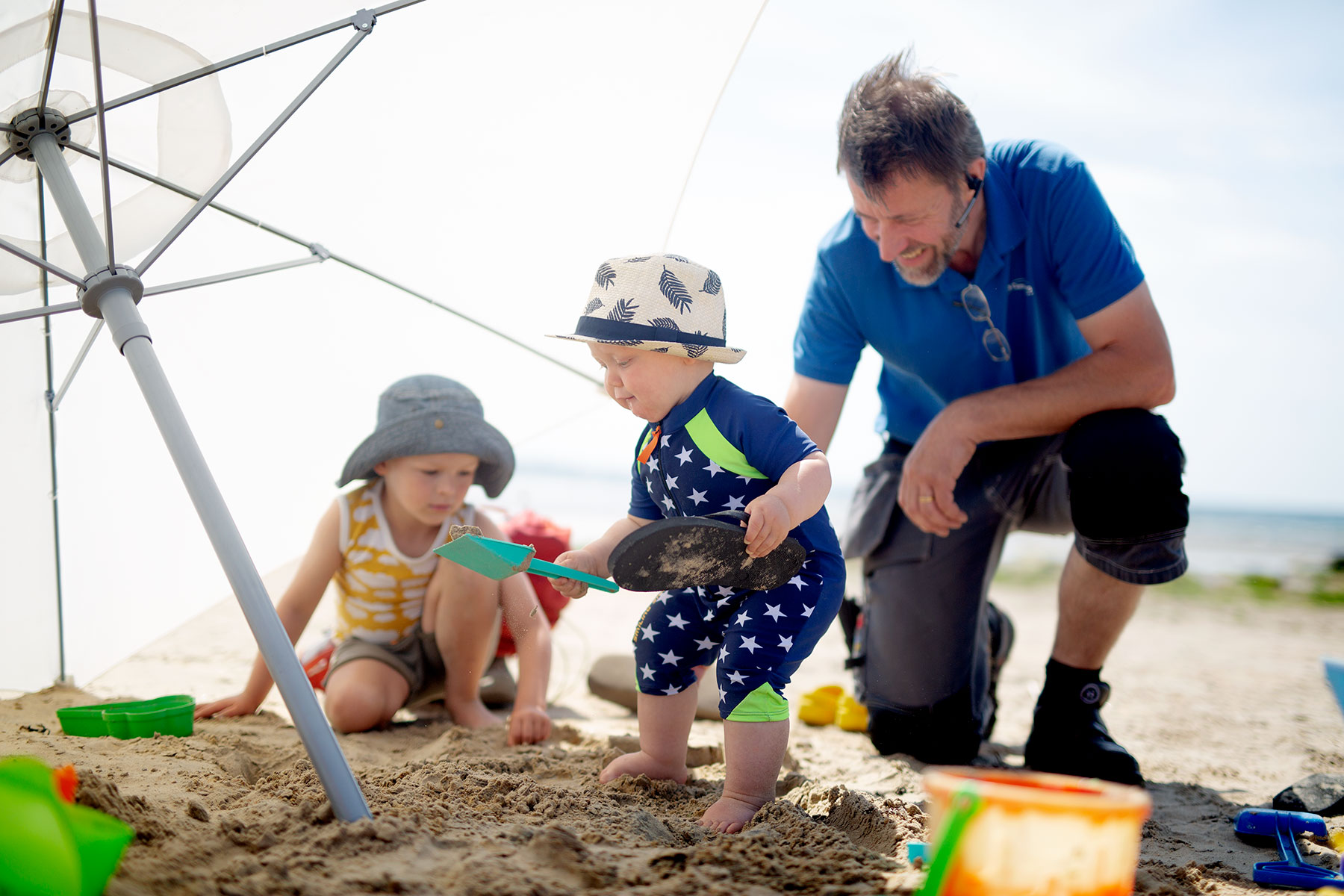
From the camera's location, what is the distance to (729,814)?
1.67m

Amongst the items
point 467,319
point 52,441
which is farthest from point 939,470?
point 52,441

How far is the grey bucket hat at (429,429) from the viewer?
8.54 ft

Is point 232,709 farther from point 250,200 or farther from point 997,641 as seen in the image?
point 997,641

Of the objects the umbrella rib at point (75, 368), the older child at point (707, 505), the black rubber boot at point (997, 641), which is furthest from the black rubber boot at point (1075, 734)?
the umbrella rib at point (75, 368)

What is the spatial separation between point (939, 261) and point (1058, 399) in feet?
1.61

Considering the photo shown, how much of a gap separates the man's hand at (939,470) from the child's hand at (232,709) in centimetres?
194

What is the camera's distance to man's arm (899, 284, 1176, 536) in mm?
2383

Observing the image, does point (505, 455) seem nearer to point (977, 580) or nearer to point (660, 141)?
point (660, 141)

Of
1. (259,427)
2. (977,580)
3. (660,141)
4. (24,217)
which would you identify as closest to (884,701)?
(977,580)

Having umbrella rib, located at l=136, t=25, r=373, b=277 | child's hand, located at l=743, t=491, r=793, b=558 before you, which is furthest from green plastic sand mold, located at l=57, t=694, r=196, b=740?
child's hand, located at l=743, t=491, r=793, b=558

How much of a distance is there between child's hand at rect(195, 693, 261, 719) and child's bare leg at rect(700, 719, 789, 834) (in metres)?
1.51

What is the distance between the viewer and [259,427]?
9.00 ft

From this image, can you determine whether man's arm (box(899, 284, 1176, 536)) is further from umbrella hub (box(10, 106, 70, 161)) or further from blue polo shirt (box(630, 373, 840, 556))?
umbrella hub (box(10, 106, 70, 161))

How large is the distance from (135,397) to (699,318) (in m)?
1.71
